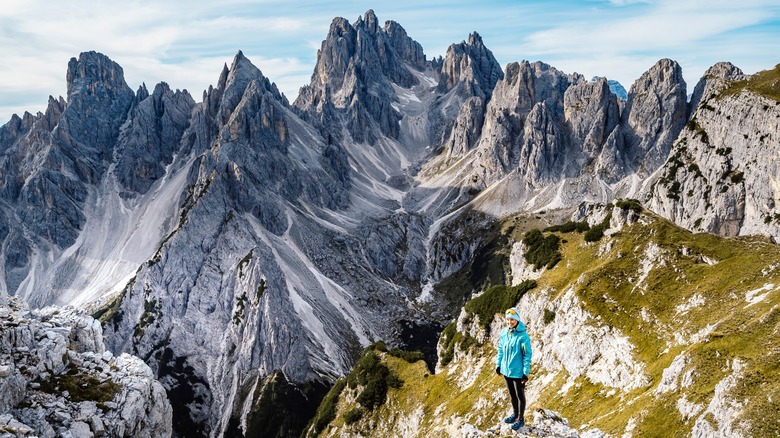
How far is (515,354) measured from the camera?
24.3 m

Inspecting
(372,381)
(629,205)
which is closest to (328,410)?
(372,381)

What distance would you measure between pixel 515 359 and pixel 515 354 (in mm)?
236

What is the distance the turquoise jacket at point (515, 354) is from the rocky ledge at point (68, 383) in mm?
33287

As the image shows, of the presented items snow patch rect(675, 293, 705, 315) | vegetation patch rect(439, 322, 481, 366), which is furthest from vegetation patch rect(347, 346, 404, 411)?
snow patch rect(675, 293, 705, 315)

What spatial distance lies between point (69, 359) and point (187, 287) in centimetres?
13836

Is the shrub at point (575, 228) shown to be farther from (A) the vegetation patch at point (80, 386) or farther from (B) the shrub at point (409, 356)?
(A) the vegetation patch at point (80, 386)

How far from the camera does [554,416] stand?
26859 millimetres

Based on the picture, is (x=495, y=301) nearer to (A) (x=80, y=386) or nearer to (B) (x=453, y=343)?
(B) (x=453, y=343)

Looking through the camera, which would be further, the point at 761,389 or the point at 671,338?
the point at 671,338

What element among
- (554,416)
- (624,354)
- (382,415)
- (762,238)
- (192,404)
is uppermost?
(762,238)

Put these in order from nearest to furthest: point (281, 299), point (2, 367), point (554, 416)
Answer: point (554, 416)
point (2, 367)
point (281, 299)

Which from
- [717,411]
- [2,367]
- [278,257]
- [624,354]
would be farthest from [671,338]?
[278,257]

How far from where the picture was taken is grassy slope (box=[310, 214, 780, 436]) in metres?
33.2

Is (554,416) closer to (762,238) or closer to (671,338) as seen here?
(671,338)
